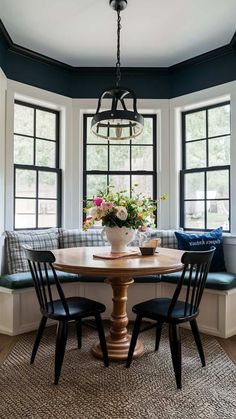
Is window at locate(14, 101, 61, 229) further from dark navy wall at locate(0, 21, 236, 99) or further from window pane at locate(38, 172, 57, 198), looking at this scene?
dark navy wall at locate(0, 21, 236, 99)

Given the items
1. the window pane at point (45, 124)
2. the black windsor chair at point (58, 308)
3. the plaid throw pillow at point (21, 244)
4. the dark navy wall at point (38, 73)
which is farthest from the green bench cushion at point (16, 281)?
the dark navy wall at point (38, 73)

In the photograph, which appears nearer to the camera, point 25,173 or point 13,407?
point 13,407

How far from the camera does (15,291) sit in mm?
2955

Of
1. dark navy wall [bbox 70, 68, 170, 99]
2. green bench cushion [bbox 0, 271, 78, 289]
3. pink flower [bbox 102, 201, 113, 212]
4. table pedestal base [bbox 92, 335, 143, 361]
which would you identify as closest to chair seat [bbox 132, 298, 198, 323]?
table pedestal base [bbox 92, 335, 143, 361]

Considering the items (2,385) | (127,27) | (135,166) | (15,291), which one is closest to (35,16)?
(127,27)

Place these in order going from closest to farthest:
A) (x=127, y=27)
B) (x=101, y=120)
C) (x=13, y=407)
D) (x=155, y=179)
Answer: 1. (x=13, y=407)
2. (x=101, y=120)
3. (x=127, y=27)
4. (x=155, y=179)

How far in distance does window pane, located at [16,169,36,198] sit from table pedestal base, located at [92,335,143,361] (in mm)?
1943

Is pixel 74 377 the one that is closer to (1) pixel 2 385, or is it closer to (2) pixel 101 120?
(1) pixel 2 385

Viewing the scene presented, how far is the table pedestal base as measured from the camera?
8.13 ft

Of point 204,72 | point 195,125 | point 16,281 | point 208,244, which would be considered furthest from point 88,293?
point 204,72

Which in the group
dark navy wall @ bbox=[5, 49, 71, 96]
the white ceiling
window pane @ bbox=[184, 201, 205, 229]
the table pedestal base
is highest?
the white ceiling

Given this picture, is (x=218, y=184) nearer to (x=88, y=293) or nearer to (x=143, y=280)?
(x=143, y=280)

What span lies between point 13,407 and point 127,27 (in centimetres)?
333

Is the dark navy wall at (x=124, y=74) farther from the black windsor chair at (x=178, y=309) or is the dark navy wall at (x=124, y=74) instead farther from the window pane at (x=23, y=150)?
the black windsor chair at (x=178, y=309)
